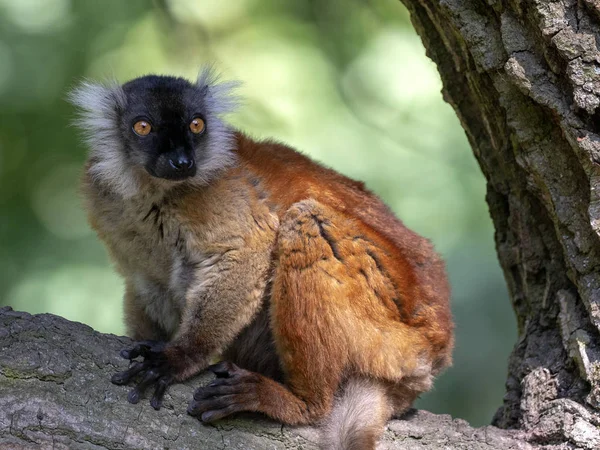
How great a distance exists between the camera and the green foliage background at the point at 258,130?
10094mm

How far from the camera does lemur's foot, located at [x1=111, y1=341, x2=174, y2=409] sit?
207 inches

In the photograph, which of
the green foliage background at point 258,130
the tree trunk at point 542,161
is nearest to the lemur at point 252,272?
the tree trunk at point 542,161

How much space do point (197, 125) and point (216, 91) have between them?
83 cm

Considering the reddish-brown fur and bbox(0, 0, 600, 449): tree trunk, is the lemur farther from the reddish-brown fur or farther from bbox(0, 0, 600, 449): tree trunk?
bbox(0, 0, 600, 449): tree trunk

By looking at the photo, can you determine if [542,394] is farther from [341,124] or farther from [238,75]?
[238,75]

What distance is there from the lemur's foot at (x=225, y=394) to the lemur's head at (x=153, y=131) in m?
1.73

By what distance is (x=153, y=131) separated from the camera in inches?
261

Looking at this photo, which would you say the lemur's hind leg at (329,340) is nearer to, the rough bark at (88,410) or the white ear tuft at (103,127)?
the rough bark at (88,410)

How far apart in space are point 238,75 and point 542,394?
7.02m

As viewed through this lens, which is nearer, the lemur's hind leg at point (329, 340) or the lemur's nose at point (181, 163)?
the lemur's hind leg at point (329, 340)

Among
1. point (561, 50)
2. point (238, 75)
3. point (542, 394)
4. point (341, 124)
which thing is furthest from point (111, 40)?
point (542, 394)

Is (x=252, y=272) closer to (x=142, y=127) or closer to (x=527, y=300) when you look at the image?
(x=142, y=127)

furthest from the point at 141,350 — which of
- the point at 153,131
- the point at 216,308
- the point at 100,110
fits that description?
the point at 100,110

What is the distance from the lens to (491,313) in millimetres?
10609
